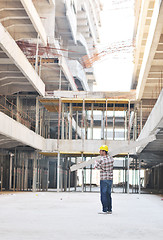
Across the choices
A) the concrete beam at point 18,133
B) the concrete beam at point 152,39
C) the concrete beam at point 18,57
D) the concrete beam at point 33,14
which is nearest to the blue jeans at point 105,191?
the concrete beam at point 152,39

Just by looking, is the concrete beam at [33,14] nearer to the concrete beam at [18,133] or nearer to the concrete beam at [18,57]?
the concrete beam at [18,57]

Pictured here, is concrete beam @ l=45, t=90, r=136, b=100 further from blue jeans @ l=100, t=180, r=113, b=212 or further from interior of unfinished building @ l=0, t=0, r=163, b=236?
blue jeans @ l=100, t=180, r=113, b=212

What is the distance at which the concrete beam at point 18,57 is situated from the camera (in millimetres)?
22331

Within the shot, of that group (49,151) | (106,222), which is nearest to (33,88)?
(49,151)

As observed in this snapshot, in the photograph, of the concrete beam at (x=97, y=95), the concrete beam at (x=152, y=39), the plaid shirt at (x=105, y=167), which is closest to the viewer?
the plaid shirt at (x=105, y=167)

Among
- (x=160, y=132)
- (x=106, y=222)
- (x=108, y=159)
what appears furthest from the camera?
(x=160, y=132)

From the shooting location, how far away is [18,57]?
1009 inches

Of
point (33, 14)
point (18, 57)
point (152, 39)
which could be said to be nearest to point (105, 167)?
point (152, 39)

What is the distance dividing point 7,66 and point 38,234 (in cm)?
2055

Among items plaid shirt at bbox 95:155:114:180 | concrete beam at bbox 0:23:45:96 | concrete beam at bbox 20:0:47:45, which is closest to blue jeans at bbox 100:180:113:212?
plaid shirt at bbox 95:155:114:180

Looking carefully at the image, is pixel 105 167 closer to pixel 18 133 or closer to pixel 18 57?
pixel 18 133

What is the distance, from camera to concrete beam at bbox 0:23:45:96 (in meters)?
22.3

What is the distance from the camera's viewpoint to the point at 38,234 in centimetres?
750

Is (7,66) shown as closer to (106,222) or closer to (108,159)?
(108,159)
